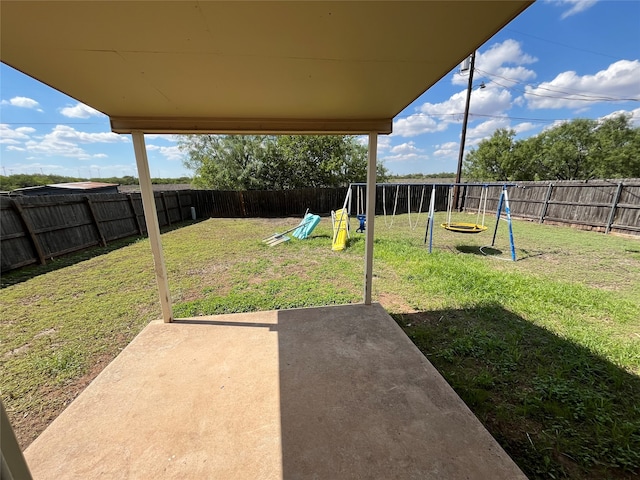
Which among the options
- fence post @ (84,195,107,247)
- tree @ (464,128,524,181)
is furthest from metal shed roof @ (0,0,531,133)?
tree @ (464,128,524,181)

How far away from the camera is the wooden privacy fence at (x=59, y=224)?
4.81 meters

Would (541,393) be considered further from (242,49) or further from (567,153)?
(567,153)

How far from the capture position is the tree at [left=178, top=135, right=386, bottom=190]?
13734mm

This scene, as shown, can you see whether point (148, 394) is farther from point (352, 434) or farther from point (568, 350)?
point (568, 350)

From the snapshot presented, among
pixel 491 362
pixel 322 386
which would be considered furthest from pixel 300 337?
pixel 491 362

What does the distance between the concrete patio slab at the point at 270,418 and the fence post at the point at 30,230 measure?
4.96 m

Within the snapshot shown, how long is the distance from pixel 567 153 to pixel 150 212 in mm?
28593

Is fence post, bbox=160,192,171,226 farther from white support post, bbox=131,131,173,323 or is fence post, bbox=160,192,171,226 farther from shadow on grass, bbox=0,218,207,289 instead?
white support post, bbox=131,131,173,323

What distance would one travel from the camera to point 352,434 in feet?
4.74

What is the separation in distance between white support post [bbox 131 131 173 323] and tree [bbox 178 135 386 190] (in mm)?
11724

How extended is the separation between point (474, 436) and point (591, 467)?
619 mm

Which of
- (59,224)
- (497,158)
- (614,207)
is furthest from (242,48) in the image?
(497,158)

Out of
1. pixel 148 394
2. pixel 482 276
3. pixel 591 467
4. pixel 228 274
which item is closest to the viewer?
pixel 591 467

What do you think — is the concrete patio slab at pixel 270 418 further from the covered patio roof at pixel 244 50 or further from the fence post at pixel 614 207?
the fence post at pixel 614 207
